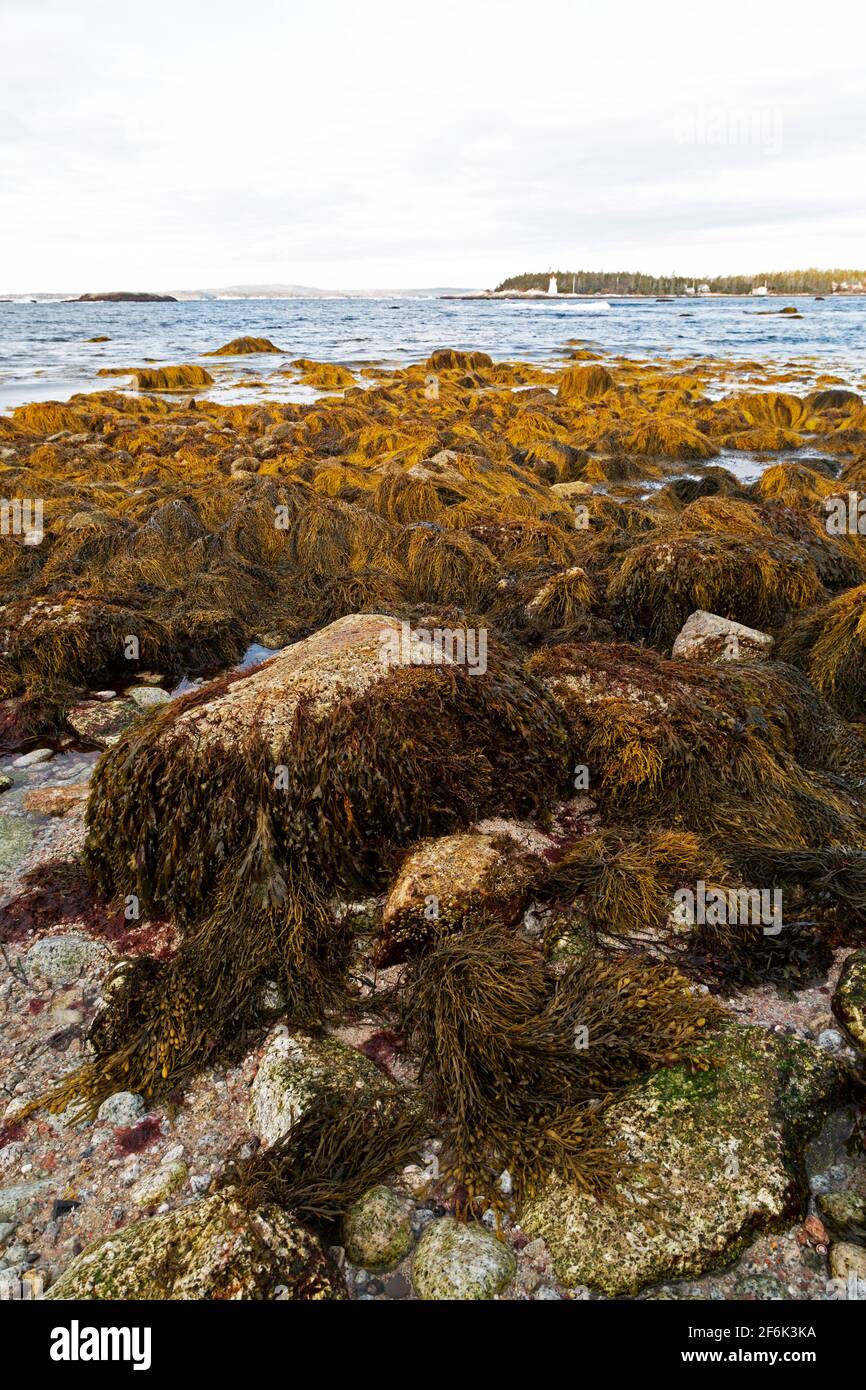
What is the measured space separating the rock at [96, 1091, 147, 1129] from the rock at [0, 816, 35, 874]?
1.53 meters

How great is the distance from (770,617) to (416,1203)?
483 centimetres

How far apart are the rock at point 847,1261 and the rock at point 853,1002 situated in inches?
21.0

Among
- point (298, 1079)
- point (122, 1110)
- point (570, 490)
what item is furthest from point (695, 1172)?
point (570, 490)

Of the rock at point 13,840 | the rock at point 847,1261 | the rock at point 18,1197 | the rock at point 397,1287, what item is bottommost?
the rock at point 397,1287

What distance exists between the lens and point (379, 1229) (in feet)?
6.23

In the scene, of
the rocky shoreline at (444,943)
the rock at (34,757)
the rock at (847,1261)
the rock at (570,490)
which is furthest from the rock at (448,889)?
the rock at (570,490)

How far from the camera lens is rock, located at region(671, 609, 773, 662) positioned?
4.70 metres

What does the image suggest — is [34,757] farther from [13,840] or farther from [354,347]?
[354,347]

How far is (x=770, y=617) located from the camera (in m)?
5.47

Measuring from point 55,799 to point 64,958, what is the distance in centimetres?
125

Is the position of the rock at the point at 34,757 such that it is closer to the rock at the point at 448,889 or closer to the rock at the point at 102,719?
the rock at the point at 102,719

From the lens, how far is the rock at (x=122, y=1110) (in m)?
2.22

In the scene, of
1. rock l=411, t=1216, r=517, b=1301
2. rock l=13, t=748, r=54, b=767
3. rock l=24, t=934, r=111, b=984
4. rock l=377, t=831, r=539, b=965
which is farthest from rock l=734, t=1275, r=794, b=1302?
rock l=13, t=748, r=54, b=767

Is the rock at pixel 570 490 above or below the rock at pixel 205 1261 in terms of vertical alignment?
above
